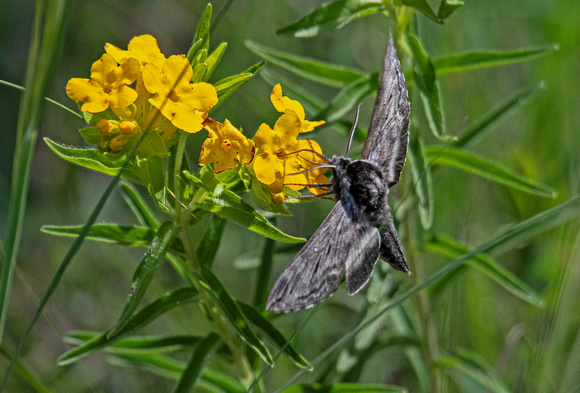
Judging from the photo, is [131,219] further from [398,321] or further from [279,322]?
[398,321]

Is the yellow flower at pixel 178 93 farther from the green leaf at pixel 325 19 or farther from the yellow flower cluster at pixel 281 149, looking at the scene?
the green leaf at pixel 325 19

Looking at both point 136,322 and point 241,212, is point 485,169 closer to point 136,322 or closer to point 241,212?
point 241,212

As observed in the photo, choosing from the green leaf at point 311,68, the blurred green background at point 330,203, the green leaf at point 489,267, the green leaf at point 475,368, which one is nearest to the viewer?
the green leaf at point 311,68

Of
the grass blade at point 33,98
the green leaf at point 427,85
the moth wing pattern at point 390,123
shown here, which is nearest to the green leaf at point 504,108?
the green leaf at point 427,85

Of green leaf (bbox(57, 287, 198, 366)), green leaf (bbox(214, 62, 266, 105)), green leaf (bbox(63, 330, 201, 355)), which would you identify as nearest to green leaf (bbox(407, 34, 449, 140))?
green leaf (bbox(214, 62, 266, 105))

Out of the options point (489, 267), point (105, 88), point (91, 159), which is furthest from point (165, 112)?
point (489, 267)

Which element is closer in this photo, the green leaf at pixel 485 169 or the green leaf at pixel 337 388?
the green leaf at pixel 337 388

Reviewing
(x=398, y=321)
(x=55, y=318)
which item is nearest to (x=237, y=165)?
(x=398, y=321)
